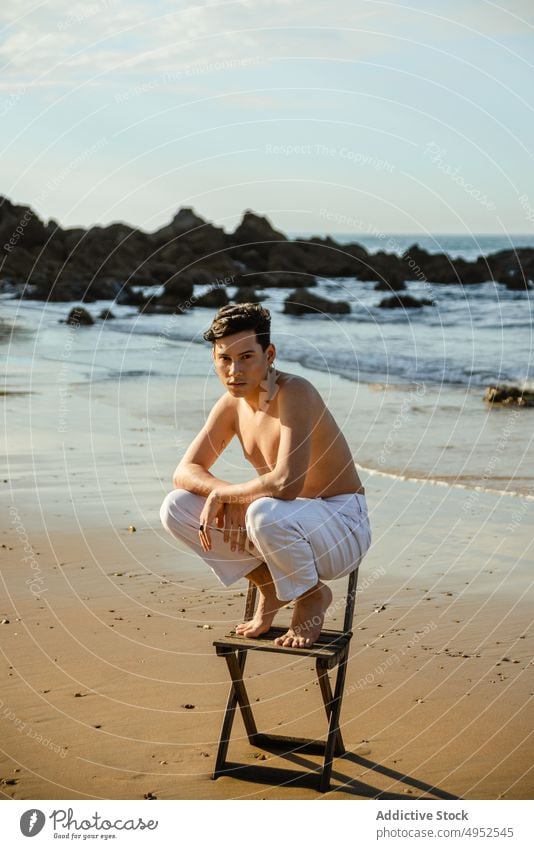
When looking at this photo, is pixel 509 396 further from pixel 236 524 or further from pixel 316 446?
pixel 236 524

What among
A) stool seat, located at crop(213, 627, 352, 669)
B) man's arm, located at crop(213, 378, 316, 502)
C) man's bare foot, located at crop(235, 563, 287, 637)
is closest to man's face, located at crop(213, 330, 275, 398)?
man's arm, located at crop(213, 378, 316, 502)

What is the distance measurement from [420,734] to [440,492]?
167 inches

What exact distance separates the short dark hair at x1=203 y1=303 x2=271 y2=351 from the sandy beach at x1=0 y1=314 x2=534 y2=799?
1537 mm

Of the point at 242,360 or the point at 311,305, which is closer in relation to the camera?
the point at 242,360

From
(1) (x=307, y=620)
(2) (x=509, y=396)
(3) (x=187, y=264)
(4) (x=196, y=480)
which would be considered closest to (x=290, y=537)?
(1) (x=307, y=620)

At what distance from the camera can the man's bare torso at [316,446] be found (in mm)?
4238

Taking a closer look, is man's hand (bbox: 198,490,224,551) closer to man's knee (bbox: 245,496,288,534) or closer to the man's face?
man's knee (bbox: 245,496,288,534)

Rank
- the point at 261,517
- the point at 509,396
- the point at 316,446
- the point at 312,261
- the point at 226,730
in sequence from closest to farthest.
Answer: the point at 261,517
the point at 226,730
the point at 316,446
the point at 509,396
the point at 312,261

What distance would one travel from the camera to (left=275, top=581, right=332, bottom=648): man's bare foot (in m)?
4.03

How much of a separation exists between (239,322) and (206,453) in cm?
56

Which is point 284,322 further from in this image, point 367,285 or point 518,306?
point 367,285

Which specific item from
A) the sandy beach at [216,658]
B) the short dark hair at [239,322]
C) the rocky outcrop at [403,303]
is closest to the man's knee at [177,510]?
the short dark hair at [239,322]

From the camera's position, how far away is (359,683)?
4.91 m

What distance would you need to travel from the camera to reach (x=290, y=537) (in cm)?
396
